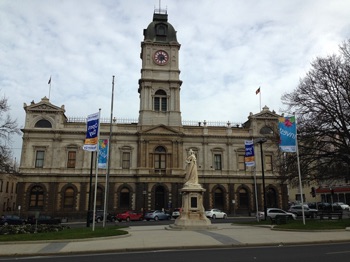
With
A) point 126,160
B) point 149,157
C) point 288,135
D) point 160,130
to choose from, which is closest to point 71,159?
point 126,160

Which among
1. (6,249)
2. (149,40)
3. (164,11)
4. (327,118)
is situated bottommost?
(6,249)

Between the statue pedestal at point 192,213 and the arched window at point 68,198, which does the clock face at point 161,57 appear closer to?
the arched window at point 68,198

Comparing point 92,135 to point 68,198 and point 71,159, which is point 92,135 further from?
point 68,198

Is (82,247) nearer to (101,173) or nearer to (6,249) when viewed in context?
(6,249)

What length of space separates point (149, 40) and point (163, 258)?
1968 inches

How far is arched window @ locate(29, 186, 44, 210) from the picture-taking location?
49500 mm

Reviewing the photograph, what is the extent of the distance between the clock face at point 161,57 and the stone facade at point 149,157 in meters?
0.18

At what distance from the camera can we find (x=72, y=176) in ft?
165

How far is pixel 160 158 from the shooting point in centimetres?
5297

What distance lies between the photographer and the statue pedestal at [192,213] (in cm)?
2420

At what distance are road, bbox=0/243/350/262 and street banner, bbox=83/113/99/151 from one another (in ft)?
34.8

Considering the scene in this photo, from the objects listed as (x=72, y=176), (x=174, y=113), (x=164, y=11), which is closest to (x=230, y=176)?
(x=174, y=113)

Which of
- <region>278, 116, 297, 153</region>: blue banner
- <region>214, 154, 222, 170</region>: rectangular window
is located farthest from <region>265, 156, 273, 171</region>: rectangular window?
→ <region>278, 116, 297, 153</region>: blue banner

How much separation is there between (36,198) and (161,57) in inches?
1216
